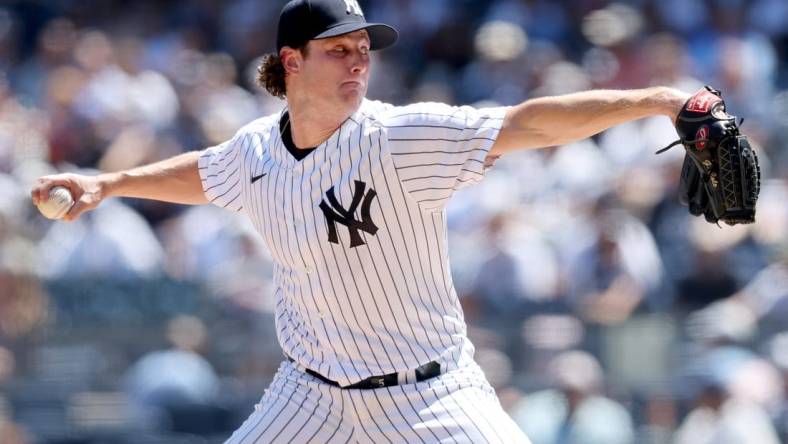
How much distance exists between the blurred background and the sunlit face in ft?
9.34

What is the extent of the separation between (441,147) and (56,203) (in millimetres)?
1094

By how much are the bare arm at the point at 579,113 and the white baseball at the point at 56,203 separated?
122 centimetres

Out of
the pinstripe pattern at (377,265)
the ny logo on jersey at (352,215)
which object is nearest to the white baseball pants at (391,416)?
the pinstripe pattern at (377,265)

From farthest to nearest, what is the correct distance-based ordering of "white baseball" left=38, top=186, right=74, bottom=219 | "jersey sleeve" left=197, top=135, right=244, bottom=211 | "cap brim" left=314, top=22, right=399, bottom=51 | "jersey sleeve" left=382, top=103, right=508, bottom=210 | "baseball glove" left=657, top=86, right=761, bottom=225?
"jersey sleeve" left=197, top=135, right=244, bottom=211
"white baseball" left=38, top=186, right=74, bottom=219
"cap brim" left=314, top=22, right=399, bottom=51
"jersey sleeve" left=382, top=103, right=508, bottom=210
"baseball glove" left=657, top=86, right=761, bottom=225

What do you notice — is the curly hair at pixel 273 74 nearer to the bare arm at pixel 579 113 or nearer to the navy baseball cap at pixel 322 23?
the navy baseball cap at pixel 322 23

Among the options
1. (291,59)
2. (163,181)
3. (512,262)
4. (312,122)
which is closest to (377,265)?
(312,122)

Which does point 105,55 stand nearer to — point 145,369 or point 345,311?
point 145,369

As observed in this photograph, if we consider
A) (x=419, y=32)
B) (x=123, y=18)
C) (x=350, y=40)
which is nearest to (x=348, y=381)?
(x=350, y=40)

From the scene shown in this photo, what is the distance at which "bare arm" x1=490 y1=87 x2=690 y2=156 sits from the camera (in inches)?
134

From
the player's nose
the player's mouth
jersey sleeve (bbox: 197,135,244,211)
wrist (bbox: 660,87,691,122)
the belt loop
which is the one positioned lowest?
the belt loop

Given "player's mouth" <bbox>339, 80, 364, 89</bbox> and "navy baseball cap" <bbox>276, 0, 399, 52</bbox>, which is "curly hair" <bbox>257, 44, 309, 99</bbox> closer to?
"navy baseball cap" <bbox>276, 0, 399, 52</bbox>

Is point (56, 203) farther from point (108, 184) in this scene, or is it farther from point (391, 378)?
point (391, 378)

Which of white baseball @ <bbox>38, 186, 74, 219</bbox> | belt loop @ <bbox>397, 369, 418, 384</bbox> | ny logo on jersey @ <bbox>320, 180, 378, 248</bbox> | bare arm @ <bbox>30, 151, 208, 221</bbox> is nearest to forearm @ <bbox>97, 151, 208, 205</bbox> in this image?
bare arm @ <bbox>30, 151, 208, 221</bbox>

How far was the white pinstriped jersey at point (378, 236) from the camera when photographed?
360 cm
